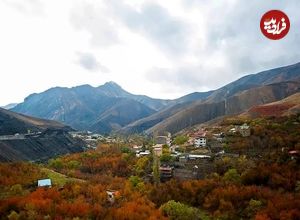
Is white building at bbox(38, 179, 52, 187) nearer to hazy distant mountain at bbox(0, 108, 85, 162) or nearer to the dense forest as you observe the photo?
the dense forest

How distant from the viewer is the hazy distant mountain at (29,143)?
108 meters

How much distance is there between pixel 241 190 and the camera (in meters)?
47.7

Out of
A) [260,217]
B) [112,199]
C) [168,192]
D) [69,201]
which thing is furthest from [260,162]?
[69,201]

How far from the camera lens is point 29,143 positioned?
122 m

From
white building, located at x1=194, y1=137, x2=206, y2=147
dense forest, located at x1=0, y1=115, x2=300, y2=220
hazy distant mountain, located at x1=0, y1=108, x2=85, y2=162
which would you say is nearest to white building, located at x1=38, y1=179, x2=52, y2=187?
dense forest, located at x1=0, y1=115, x2=300, y2=220

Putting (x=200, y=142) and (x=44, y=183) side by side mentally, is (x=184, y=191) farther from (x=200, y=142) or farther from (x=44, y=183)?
(x=200, y=142)

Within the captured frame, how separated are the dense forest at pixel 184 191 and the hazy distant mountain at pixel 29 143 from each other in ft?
139

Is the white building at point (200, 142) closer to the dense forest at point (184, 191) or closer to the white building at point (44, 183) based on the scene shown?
the dense forest at point (184, 191)

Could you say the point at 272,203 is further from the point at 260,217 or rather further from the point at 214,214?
the point at 214,214

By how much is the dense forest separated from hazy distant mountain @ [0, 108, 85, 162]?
139 feet

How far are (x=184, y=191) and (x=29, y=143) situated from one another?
8148 centimetres

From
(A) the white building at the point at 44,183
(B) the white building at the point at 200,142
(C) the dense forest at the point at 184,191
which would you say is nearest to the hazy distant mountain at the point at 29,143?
(C) the dense forest at the point at 184,191

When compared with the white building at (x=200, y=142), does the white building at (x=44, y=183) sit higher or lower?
lower

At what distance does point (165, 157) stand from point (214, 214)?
29033 millimetres
